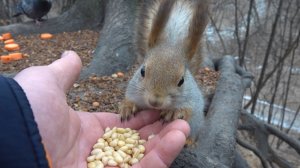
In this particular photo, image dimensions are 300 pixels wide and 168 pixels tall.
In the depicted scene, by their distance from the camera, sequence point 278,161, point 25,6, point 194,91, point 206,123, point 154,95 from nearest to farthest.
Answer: point 154,95
point 194,91
point 206,123
point 278,161
point 25,6

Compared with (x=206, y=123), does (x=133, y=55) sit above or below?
above

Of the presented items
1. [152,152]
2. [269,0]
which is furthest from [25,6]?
[152,152]

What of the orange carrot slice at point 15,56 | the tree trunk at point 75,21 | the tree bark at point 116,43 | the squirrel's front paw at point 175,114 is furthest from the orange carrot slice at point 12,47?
the squirrel's front paw at point 175,114

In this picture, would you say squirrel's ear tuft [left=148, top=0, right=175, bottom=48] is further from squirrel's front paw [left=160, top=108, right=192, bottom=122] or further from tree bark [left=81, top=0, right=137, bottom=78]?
tree bark [left=81, top=0, right=137, bottom=78]

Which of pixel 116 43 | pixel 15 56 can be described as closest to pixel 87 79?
pixel 116 43

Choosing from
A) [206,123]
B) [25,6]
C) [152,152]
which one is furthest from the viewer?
[25,6]

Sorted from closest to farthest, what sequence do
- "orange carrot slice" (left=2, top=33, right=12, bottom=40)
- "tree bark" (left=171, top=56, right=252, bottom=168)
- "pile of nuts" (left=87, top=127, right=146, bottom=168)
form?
"pile of nuts" (left=87, top=127, right=146, bottom=168) → "tree bark" (left=171, top=56, right=252, bottom=168) → "orange carrot slice" (left=2, top=33, right=12, bottom=40)

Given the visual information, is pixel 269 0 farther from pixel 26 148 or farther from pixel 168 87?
pixel 26 148

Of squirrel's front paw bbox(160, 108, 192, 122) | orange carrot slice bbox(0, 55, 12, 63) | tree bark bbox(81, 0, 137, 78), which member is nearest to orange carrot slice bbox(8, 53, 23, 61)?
orange carrot slice bbox(0, 55, 12, 63)
